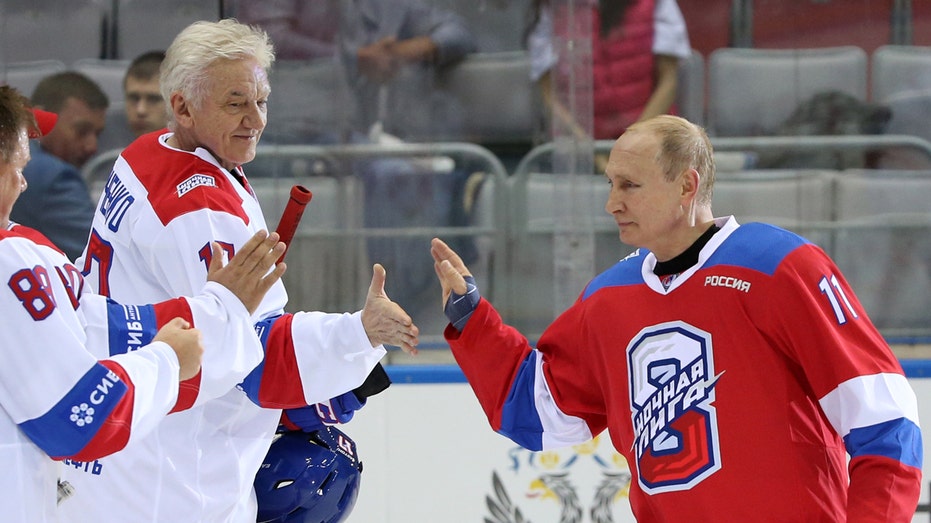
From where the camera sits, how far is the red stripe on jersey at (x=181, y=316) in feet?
7.72

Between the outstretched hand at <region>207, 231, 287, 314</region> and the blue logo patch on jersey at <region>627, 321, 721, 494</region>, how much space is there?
73 cm

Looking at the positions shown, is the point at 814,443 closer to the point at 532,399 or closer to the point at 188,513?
the point at 532,399

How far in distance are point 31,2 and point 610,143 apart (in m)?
2.01

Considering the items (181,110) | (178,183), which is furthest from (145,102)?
(178,183)

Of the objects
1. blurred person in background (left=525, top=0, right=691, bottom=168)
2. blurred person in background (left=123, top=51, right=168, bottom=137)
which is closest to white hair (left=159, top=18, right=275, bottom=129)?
blurred person in background (left=123, top=51, right=168, bottom=137)

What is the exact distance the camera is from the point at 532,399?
8.86 feet

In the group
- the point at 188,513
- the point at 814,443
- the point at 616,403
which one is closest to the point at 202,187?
the point at 188,513

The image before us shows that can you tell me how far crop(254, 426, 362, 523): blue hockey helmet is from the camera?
9.39ft

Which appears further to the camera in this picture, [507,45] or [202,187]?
[507,45]

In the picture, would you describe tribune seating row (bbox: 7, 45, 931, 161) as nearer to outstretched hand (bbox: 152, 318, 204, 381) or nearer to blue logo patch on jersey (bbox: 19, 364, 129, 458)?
outstretched hand (bbox: 152, 318, 204, 381)

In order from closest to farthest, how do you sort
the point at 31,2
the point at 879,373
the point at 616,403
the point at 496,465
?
the point at 879,373 < the point at 616,403 < the point at 496,465 < the point at 31,2

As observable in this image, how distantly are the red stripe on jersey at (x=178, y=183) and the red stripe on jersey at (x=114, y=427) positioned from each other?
62 cm

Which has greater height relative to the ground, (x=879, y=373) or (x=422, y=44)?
(x=422, y=44)

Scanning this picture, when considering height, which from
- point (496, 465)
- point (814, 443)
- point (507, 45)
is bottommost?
point (496, 465)
